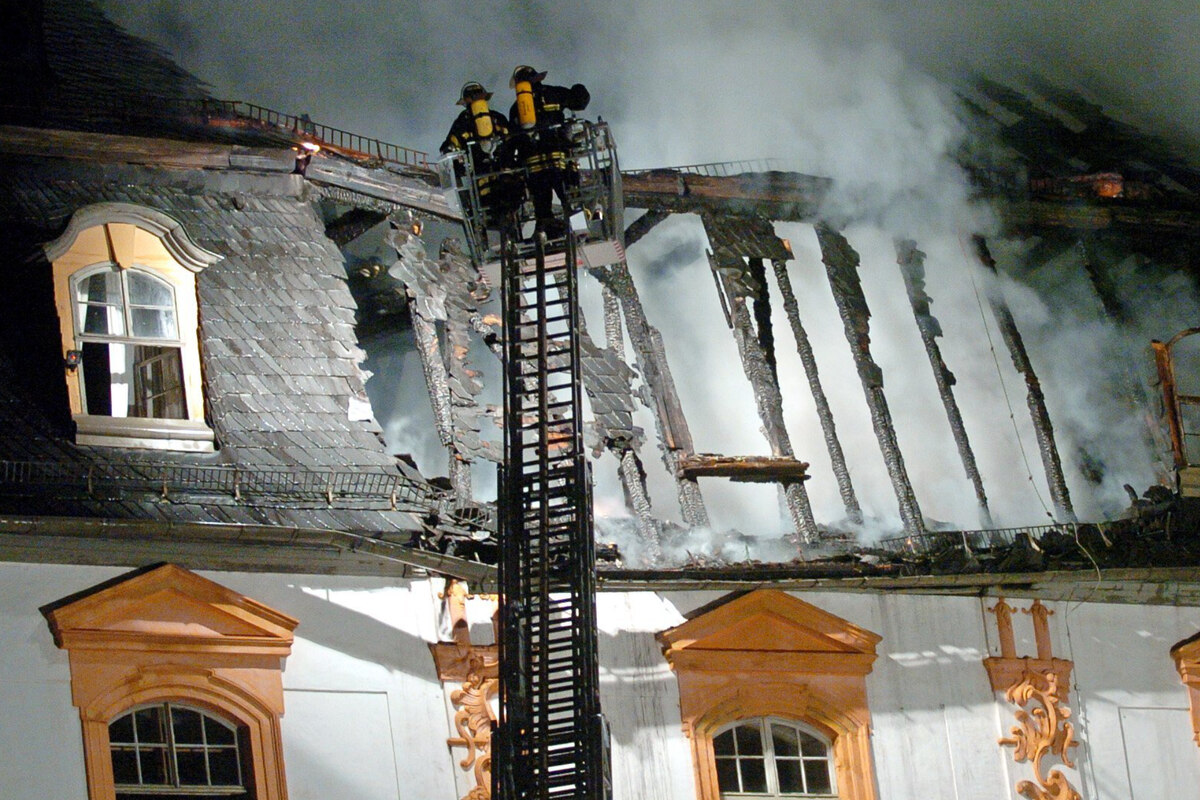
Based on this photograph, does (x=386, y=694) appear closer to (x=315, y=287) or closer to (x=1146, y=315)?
(x=315, y=287)

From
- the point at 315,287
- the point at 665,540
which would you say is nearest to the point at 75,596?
the point at 315,287

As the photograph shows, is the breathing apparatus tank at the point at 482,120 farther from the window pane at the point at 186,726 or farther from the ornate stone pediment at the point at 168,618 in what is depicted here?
the window pane at the point at 186,726

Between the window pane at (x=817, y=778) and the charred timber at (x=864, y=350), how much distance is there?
2.30 m

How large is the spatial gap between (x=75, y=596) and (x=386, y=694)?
2124 mm

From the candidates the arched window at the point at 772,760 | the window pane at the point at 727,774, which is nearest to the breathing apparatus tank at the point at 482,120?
the arched window at the point at 772,760

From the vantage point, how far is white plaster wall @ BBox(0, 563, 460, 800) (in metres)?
12.9

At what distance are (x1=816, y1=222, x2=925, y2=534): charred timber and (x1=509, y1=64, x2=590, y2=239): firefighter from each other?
4.35 m

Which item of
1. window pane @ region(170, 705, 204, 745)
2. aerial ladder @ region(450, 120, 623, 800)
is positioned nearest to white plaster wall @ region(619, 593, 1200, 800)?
aerial ladder @ region(450, 120, 623, 800)

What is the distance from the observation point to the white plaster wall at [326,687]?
12914mm

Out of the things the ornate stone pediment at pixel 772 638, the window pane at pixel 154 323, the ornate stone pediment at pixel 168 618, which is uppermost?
the window pane at pixel 154 323

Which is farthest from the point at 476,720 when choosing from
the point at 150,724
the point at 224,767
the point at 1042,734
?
the point at 1042,734

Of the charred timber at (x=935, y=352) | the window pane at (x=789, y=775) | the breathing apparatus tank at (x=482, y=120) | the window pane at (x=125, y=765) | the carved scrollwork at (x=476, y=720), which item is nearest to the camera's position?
the window pane at (x=125, y=765)

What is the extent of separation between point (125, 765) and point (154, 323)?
10.0ft

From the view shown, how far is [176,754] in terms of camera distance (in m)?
13.4
